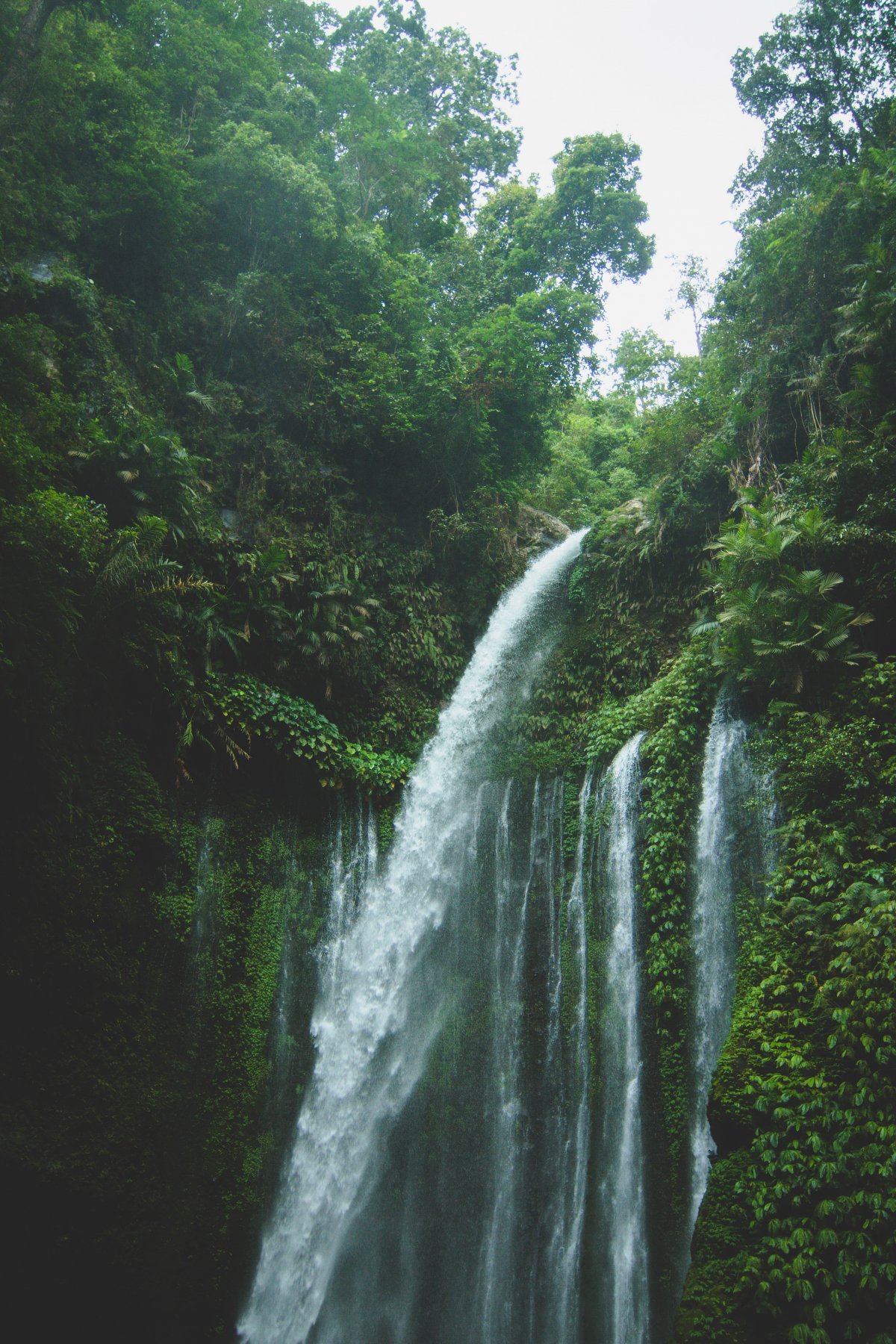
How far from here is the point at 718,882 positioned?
777 cm

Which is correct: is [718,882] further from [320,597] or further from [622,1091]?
[320,597]

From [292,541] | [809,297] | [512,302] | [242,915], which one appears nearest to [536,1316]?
[242,915]

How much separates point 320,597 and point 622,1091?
7358mm

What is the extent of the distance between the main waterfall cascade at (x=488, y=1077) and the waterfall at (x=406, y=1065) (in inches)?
1.0

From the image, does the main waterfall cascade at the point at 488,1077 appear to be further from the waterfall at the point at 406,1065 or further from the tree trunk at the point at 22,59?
the tree trunk at the point at 22,59

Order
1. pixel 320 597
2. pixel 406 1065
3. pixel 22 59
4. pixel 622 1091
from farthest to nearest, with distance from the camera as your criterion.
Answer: pixel 22 59 → pixel 320 597 → pixel 406 1065 → pixel 622 1091

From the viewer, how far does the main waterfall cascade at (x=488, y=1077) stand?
7344mm

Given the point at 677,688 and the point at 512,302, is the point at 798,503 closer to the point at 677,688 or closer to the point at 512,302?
the point at 677,688

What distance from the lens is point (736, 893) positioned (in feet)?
24.7

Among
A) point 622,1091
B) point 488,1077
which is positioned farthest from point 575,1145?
point 488,1077

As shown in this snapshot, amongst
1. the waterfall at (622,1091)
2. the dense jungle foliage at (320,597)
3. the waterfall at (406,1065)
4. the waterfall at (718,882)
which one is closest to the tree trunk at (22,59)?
the dense jungle foliage at (320,597)

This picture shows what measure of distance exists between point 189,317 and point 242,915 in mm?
10514

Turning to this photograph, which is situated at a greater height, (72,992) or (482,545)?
(482,545)

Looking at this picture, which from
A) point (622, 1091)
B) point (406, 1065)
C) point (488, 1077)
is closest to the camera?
point (622, 1091)
